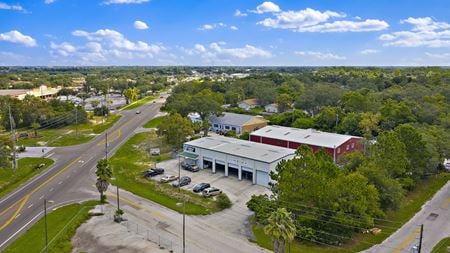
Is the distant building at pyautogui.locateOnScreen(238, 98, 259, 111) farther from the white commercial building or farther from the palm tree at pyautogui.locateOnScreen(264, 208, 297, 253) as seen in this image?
the palm tree at pyautogui.locateOnScreen(264, 208, 297, 253)

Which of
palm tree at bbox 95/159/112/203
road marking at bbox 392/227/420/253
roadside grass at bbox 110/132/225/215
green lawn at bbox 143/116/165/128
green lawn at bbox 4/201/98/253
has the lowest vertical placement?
green lawn at bbox 4/201/98/253

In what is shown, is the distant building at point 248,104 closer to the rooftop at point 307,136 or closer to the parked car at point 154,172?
the rooftop at point 307,136

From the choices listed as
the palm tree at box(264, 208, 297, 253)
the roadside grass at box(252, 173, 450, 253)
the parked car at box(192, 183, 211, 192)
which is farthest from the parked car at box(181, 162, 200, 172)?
the palm tree at box(264, 208, 297, 253)

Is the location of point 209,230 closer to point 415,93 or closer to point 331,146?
point 331,146

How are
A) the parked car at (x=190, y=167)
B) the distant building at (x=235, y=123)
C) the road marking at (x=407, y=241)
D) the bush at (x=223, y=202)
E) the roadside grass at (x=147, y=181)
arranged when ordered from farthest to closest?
the distant building at (x=235, y=123), the parked car at (x=190, y=167), the roadside grass at (x=147, y=181), the bush at (x=223, y=202), the road marking at (x=407, y=241)

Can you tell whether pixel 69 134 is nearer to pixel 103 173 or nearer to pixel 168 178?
pixel 168 178

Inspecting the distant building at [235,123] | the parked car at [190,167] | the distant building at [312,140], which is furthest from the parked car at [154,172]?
the distant building at [235,123]

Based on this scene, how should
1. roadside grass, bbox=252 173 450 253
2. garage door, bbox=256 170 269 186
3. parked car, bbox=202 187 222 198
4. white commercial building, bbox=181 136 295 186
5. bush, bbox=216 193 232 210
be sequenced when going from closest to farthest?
1. roadside grass, bbox=252 173 450 253
2. bush, bbox=216 193 232 210
3. parked car, bbox=202 187 222 198
4. garage door, bbox=256 170 269 186
5. white commercial building, bbox=181 136 295 186
